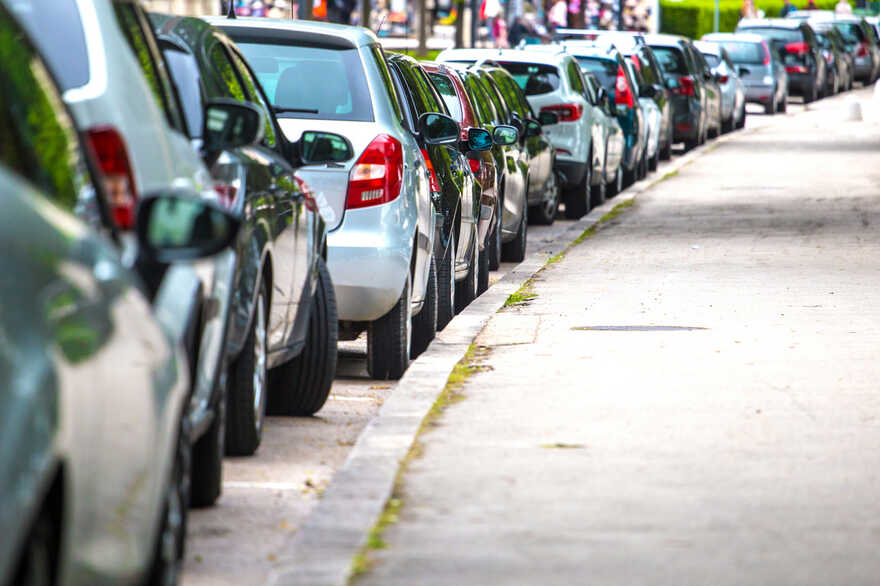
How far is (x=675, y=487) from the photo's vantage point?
266 inches

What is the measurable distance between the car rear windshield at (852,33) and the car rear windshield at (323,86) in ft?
180

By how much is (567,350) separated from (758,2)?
261 feet

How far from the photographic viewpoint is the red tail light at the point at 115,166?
4664mm

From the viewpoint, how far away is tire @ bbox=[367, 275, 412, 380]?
9.85 meters

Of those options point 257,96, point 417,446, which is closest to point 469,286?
point 257,96

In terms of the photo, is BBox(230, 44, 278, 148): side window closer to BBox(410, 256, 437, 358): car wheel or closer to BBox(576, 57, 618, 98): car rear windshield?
BBox(410, 256, 437, 358): car wheel

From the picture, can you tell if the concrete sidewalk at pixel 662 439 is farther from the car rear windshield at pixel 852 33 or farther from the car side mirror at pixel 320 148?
the car rear windshield at pixel 852 33

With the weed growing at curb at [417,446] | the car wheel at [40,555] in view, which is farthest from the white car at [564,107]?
the car wheel at [40,555]

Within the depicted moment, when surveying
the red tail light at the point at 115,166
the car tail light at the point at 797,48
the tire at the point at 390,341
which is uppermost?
the red tail light at the point at 115,166

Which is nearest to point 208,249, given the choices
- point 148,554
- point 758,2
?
point 148,554

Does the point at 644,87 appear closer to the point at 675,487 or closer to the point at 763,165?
the point at 763,165

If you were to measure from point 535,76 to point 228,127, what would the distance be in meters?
15.2

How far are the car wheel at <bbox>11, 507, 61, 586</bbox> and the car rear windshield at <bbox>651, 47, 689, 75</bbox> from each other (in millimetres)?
30031

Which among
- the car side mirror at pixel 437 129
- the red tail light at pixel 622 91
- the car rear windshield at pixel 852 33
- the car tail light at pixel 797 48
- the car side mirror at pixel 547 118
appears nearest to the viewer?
the car side mirror at pixel 437 129
